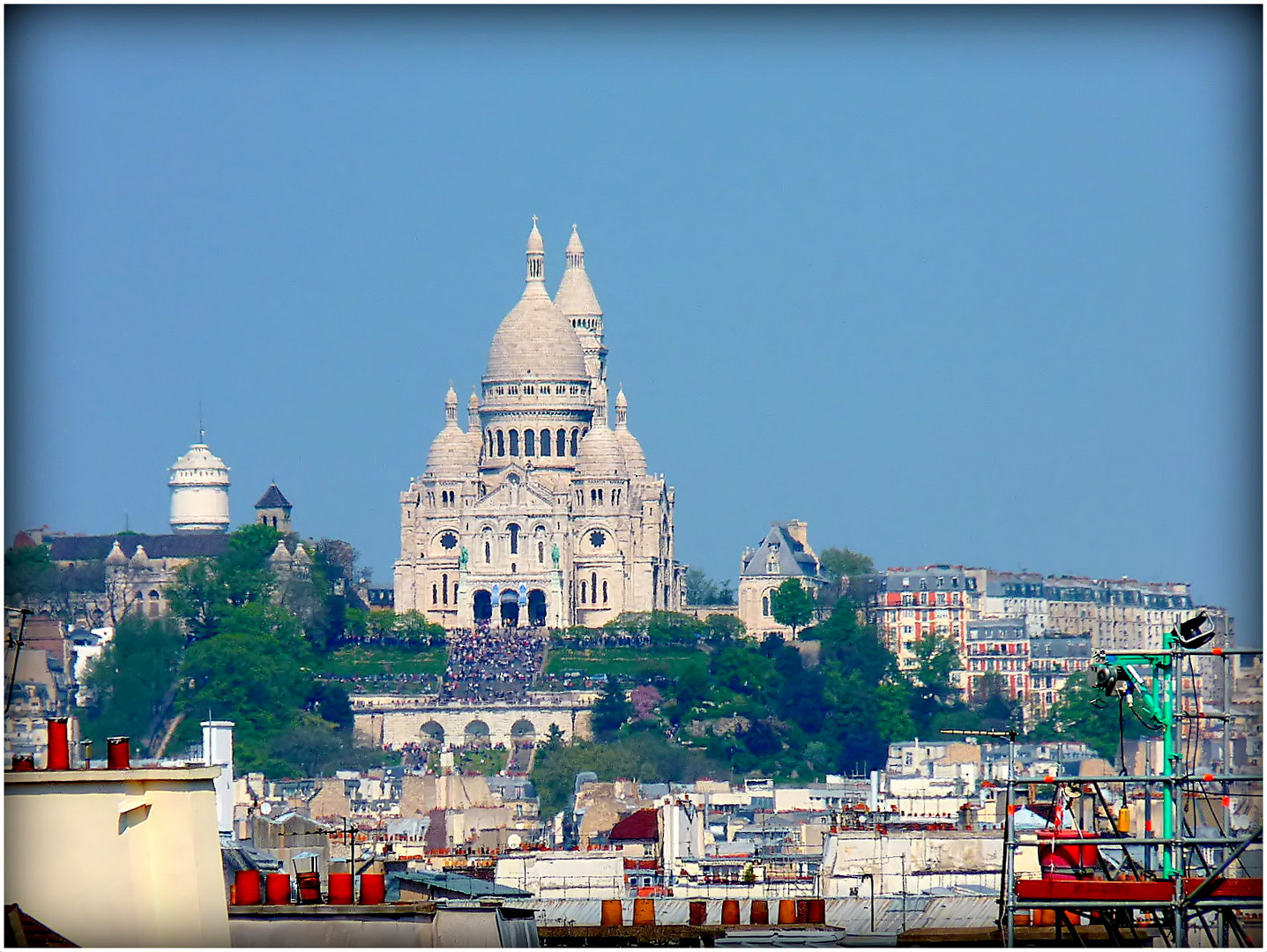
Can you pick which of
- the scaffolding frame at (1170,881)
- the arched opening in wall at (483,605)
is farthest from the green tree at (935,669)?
the scaffolding frame at (1170,881)

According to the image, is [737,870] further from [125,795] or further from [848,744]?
[848,744]

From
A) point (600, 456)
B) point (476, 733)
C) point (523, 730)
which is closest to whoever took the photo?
point (476, 733)

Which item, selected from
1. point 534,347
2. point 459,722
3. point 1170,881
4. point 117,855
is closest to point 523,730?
point 459,722

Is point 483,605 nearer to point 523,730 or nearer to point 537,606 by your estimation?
point 537,606

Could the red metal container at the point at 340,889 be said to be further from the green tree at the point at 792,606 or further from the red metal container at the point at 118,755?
the green tree at the point at 792,606

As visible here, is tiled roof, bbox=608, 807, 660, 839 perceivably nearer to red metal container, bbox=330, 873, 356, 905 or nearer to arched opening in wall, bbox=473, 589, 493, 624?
red metal container, bbox=330, 873, 356, 905

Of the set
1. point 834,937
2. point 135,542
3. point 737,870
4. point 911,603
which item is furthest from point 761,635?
point 834,937
